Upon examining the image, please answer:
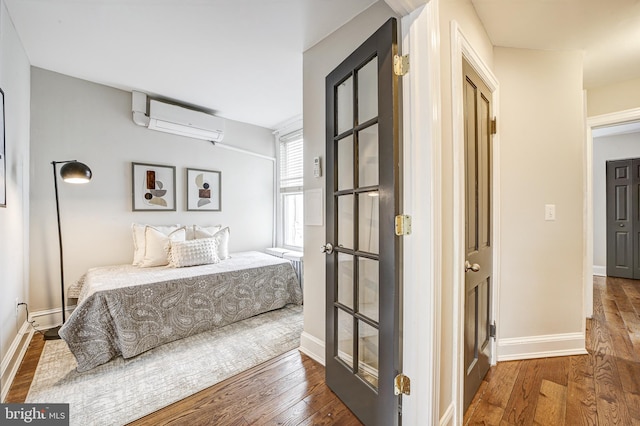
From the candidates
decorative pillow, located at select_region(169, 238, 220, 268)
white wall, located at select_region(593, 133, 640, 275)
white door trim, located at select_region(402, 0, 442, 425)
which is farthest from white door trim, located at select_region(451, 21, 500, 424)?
white wall, located at select_region(593, 133, 640, 275)

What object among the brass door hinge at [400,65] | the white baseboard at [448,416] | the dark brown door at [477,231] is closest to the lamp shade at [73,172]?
the brass door hinge at [400,65]

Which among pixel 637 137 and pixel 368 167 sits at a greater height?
pixel 637 137

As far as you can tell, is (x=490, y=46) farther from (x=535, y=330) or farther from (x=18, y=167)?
(x=18, y=167)

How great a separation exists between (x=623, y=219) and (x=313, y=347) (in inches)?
217

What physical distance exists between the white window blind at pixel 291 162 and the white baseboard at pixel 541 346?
9.58 feet

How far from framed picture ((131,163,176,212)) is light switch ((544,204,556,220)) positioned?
3784 millimetres

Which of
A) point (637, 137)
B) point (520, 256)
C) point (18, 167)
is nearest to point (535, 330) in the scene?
point (520, 256)

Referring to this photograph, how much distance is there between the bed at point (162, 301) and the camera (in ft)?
6.45

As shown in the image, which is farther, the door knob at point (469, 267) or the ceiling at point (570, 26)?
the ceiling at point (570, 26)

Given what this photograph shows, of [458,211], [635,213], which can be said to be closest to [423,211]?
[458,211]

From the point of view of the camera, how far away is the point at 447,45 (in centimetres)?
130

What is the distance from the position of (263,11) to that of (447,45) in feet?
4.20

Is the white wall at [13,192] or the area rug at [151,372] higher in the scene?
the white wall at [13,192]

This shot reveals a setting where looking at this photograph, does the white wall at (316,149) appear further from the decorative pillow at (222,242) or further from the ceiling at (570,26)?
the decorative pillow at (222,242)
